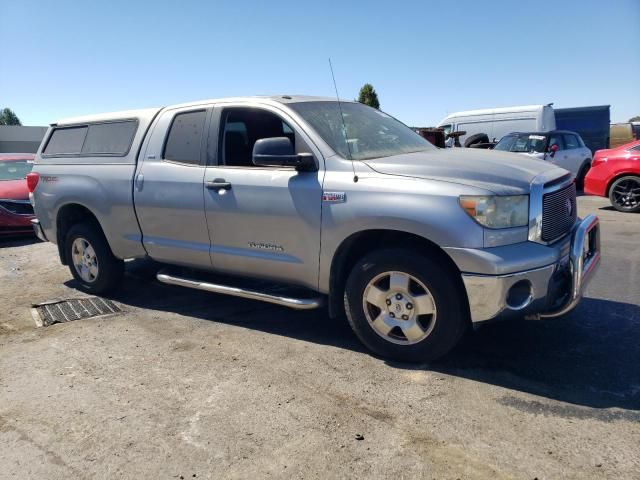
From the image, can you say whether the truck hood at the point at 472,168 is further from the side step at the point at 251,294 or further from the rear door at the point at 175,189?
the rear door at the point at 175,189

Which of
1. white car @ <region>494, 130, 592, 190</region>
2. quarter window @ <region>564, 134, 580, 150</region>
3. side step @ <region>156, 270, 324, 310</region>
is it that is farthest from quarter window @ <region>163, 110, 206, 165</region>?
quarter window @ <region>564, 134, 580, 150</region>

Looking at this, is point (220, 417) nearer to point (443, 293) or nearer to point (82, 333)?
point (443, 293)

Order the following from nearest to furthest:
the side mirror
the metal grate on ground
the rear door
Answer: the side mirror → the rear door → the metal grate on ground

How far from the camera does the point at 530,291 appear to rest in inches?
126

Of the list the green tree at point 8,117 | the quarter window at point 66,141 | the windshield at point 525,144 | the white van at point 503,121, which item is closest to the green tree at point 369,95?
the white van at point 503,121

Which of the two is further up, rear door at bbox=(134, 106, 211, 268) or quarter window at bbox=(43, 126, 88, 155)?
quarter window at bbox=(43, 126, 88, 155)

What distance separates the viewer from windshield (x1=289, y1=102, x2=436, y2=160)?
155 inches

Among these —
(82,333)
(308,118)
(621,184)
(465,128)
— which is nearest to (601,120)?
(465,128)

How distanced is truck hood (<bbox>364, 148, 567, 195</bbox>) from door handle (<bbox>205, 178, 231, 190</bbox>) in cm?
122

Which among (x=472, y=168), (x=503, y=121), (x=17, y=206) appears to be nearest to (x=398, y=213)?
(x=472, y=168)

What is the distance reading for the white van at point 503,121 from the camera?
15.6 meters

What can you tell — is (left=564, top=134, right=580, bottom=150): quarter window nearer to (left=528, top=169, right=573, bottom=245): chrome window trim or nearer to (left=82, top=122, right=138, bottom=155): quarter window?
(left=528, top=169, right=573, bottom=245): chrome window trim

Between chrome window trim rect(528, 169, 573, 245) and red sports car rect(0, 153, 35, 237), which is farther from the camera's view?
red sports car rect(0, 153, 35, 237)

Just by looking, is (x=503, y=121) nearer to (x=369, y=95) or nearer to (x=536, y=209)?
(x=536, y=209)
